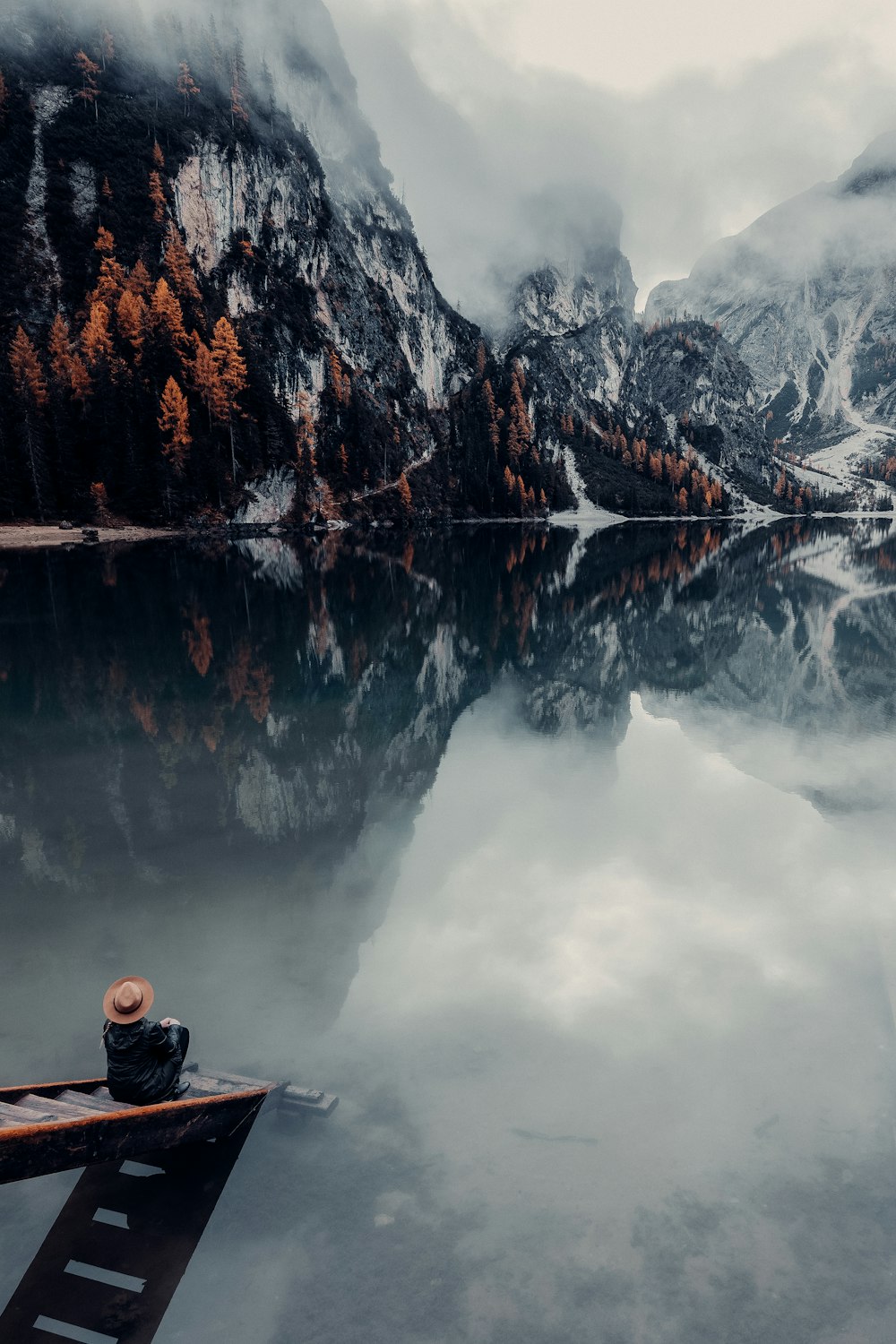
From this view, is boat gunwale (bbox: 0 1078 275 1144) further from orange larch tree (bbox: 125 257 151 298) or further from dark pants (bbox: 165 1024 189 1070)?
orange larch tree (bbox: 125 257 151 298)

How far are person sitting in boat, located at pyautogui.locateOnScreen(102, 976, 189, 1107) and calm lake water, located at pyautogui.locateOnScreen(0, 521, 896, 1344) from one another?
42.1 inches

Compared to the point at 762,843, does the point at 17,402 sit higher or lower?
higher

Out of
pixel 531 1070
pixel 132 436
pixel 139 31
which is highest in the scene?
pixel 139 31

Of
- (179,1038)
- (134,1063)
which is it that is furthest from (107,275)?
(134,1063)

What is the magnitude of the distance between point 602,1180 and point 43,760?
52.1 ft

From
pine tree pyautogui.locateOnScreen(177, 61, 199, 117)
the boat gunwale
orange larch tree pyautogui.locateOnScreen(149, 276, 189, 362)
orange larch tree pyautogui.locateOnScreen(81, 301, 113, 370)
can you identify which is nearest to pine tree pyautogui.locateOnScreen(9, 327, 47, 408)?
orange larch tree pyautogui.locateOnScreen(81, 301, 113, 370)

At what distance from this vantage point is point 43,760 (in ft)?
56.3

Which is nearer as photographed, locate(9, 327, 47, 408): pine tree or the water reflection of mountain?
the water reflection of mountain

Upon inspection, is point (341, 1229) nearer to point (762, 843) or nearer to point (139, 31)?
point (762, 843)

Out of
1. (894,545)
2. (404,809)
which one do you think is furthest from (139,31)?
(404,809)

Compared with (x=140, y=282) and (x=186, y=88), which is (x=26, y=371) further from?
(x=186, y=88)

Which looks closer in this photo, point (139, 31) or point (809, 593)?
point (809, 593)

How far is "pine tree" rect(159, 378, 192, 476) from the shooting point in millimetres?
99812

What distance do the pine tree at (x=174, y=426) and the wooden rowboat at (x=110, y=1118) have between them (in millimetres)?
→ 104882
